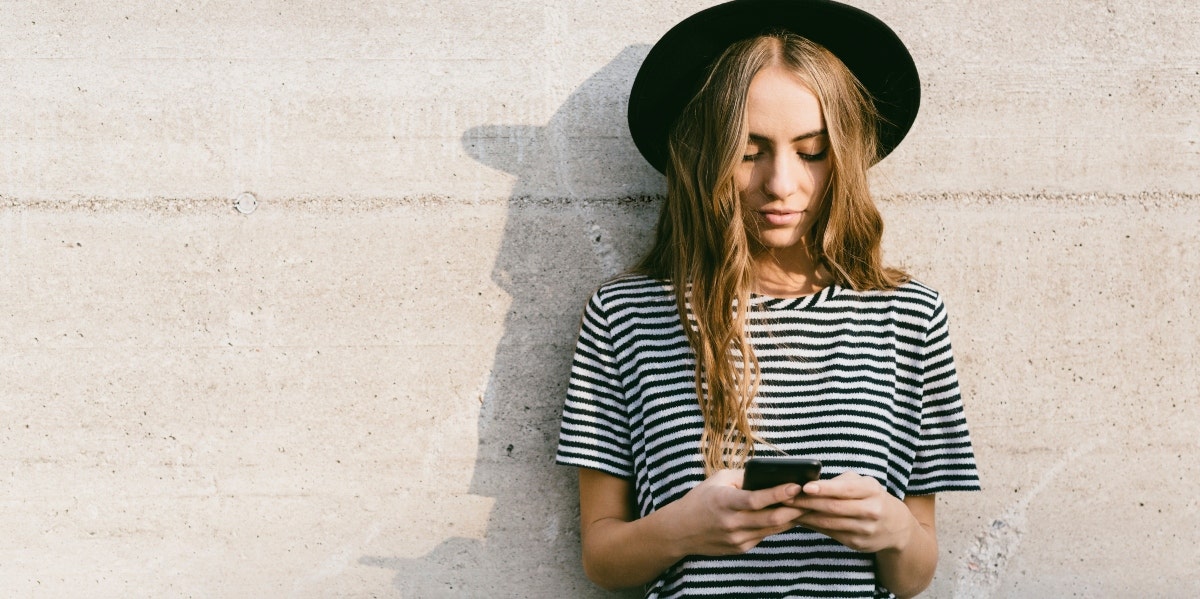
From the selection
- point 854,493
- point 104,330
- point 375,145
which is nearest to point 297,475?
point 104,330

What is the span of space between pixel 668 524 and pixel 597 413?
316 mm

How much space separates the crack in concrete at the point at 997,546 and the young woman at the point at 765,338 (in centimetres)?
41

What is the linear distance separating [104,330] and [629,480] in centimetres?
133

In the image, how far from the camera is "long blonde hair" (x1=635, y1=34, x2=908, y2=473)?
1.75m

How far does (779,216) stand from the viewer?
1.75 m

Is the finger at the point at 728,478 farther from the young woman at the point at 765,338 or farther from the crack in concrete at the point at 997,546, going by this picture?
the crack in concrete at the point at 997,546

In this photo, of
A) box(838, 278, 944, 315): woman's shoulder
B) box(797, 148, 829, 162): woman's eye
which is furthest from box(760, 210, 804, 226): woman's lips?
box(838, 278, 944, 315): woman's shoulder

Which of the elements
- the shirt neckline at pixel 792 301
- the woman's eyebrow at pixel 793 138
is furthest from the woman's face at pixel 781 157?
the shirt neckline at pixel 792 301

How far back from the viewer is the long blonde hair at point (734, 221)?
1.75 metres

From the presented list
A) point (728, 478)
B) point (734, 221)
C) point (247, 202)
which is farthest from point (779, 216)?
point (247, 202)

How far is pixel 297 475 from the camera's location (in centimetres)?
215

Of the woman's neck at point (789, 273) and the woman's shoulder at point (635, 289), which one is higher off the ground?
the woman's neck at point (789, 273)

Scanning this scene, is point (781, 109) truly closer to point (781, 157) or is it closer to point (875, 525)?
A: point (781, 157)

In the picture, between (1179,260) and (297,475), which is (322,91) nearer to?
(297,475)
